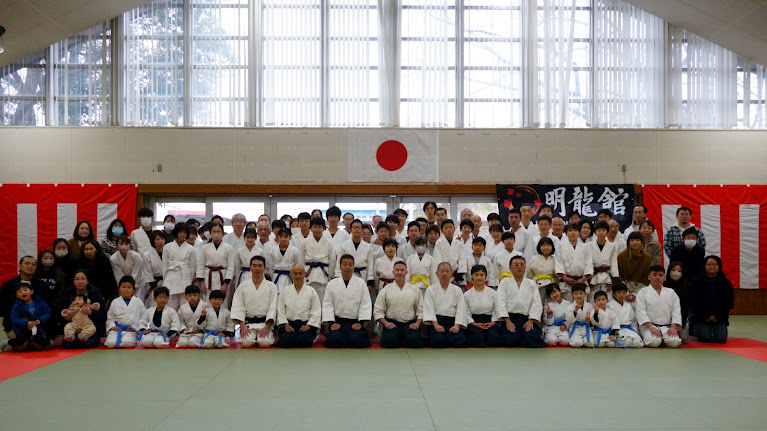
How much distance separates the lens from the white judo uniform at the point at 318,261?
727cm

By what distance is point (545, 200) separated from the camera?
10062 mm

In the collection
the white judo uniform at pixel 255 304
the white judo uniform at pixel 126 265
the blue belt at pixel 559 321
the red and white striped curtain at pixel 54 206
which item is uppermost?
the red and white striped curtain at pixel 54 206

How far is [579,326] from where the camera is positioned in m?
6.73

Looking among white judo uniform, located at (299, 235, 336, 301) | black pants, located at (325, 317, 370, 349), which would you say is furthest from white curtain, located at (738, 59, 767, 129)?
black pants, located at (325, 317, 370, 349)

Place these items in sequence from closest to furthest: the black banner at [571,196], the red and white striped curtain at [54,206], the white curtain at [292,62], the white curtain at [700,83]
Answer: the red and white striped curtain at [54,206]
the black banner at [571,196]
the white curtain at [292,62]
the white curtain at [700,83]

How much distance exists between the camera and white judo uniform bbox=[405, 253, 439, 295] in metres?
7.12

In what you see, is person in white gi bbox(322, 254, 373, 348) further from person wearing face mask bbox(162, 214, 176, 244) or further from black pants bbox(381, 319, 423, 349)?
person wearing face mask bbox(162, 214, 176, 244)

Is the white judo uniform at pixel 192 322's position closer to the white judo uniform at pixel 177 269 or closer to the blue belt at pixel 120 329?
the blue belt at pixel 120 329

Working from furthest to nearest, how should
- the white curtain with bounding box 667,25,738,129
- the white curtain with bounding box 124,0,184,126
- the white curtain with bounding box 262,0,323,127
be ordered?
the white curtain with bounding box 667,25,738,129
the white curtain with bounding box 262,0,323,127
the white curtain with bounding box 124,0,184,126

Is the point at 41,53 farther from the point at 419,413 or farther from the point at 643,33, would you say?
the point at 643,33

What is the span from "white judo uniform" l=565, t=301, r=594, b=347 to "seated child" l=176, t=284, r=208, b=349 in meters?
4.09

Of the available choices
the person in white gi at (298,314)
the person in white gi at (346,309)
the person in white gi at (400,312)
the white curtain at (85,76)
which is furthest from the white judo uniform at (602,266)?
the white curtain at (85,76)

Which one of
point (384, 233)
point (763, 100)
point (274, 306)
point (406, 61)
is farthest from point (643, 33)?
point (274, 306)

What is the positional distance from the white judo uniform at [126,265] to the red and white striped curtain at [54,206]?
2607 millimetres
